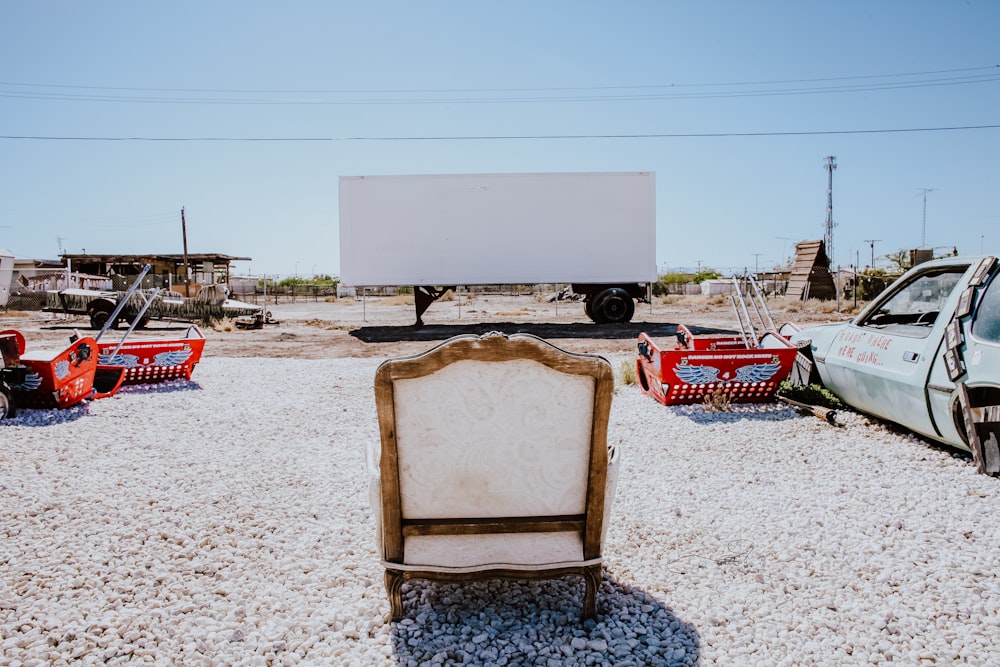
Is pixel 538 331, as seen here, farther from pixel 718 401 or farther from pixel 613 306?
pixel 718 401

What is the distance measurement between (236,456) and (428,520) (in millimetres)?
3379

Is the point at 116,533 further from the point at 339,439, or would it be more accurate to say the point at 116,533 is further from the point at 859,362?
the point at 859,362

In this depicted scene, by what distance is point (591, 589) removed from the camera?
2.57 m

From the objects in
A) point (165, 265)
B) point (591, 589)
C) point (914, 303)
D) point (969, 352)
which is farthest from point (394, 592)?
point (165, 265)

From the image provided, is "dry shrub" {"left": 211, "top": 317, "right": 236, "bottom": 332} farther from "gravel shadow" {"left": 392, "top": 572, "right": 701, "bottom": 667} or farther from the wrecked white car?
"gravel shadow" {"left": 392, "top": 572, "right": 701, "bottom": 667}

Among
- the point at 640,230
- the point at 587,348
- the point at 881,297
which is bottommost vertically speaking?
the point at 587,348

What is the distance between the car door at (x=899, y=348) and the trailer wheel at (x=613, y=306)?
1344 cm

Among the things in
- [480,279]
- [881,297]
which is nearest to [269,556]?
[881,297]

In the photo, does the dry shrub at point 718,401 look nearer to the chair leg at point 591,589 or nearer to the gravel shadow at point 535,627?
the gravel shadow at point 535,627

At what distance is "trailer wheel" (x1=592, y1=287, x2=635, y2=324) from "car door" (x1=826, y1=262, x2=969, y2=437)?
13444mm

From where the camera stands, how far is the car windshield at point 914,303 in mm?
5745

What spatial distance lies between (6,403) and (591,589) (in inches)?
264

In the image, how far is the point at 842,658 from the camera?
2352mm

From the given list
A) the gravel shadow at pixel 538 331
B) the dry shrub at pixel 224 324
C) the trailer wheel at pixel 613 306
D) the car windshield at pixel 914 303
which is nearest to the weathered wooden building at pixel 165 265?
the dry shrub at pixel 224 324
